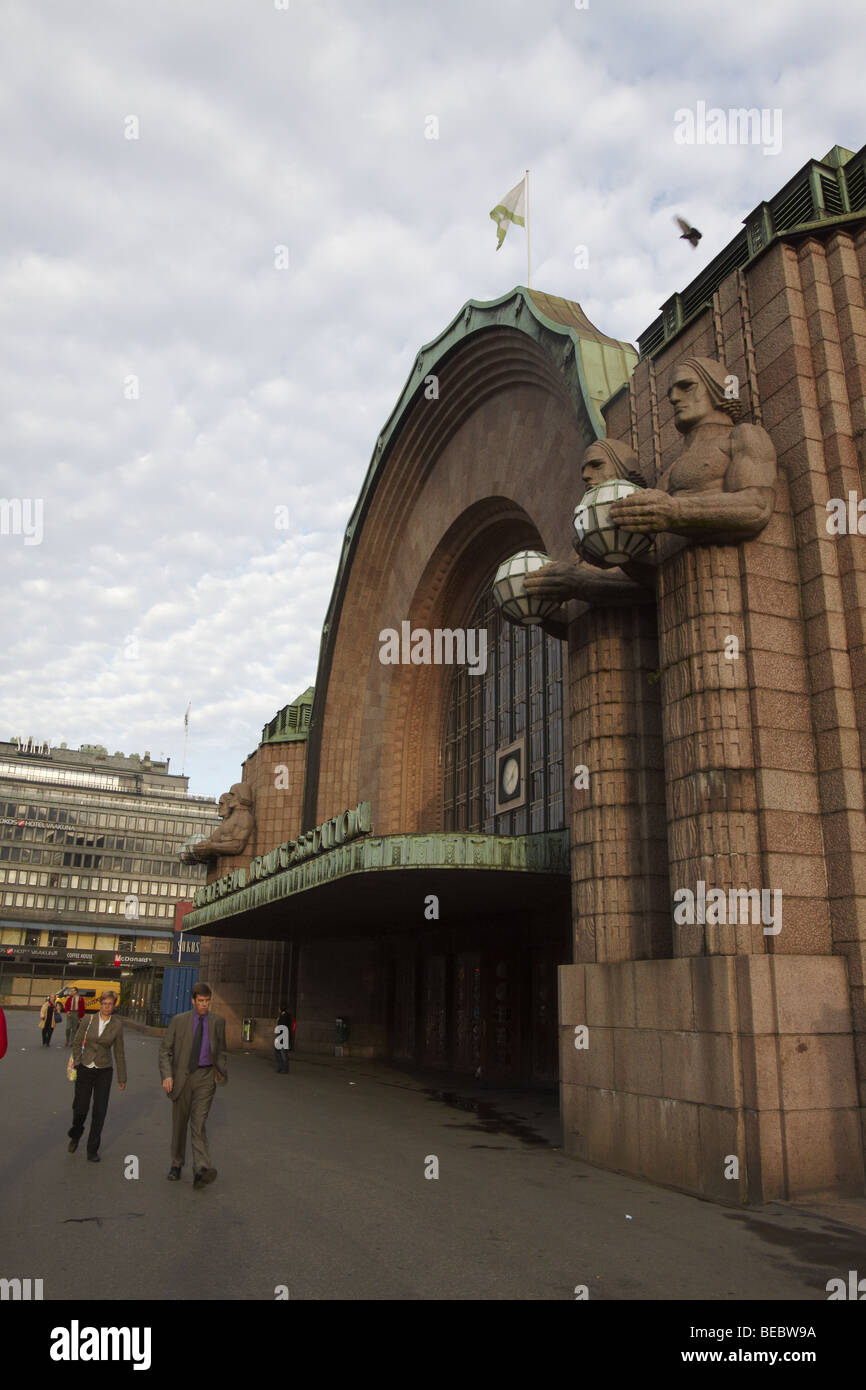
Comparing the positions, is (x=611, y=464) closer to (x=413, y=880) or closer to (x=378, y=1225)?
(x=413, y=880)

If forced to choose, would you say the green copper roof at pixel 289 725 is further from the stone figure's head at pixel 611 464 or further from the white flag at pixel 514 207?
the stone figure's head at pixel 611 464

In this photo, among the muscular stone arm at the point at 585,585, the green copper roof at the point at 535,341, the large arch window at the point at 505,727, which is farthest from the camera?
the large arch window at the point at 505,727

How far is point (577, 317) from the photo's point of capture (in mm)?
22125

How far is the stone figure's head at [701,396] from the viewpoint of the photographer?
44.0 ft

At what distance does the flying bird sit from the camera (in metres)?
15.6

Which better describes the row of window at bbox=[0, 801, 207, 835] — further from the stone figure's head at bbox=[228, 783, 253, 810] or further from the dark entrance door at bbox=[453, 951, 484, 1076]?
the dark entrance door at bbox=[453, 951, 484, 1076]

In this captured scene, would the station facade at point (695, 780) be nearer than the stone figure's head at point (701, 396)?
Yes

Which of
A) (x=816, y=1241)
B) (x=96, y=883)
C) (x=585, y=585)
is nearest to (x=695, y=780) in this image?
(x=585, y=585)

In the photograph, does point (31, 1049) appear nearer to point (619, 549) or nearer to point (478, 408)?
point (478, 408)

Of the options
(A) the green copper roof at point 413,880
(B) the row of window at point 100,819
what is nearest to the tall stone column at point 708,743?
(A) the green copper roof at point 413,880

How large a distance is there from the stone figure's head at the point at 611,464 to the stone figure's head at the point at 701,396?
172 cm
